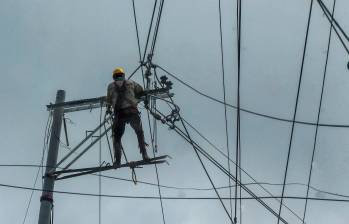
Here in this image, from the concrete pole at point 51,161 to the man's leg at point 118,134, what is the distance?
0.97m

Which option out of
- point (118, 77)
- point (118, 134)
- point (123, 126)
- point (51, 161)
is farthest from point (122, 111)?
point (51, 161)

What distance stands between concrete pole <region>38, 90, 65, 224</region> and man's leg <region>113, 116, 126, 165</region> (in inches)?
38.1

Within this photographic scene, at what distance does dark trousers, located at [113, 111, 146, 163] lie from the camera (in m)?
9.86

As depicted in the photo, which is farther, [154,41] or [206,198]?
[154,41]

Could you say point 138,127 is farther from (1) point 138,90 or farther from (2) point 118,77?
Answer: (2) point 118,77

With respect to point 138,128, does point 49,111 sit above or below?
above

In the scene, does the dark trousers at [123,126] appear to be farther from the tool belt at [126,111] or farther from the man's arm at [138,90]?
the man's arm at [138,90]

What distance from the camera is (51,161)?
10.2 metres

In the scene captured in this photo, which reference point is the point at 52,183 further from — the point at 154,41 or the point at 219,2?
the point at 219,2

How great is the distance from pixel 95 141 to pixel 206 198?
6.74 ft

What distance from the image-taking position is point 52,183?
9984 millimetres

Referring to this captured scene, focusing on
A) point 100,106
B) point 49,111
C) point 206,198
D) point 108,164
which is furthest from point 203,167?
point 49,111

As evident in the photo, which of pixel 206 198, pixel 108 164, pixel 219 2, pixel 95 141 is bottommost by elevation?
pixel 206 198

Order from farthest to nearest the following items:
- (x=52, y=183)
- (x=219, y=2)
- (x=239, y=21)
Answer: (x=52, y=183)
(x=219, y=2)
(x=239, y=21)
